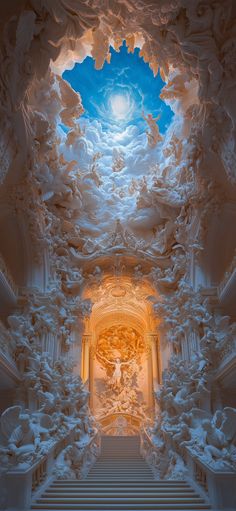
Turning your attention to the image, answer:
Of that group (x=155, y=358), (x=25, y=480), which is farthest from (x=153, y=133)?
(x=25, y=480)

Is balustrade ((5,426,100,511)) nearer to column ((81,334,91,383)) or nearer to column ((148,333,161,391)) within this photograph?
column ((81,334,91,383))

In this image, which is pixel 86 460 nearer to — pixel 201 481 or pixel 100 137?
pixel 201 481

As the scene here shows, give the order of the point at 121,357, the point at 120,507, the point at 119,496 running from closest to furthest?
the point at 120,507, the point at 119,496, the point at 121,357

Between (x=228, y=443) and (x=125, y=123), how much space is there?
1712cm

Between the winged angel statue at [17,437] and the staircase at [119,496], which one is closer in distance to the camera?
the staircase at [119,496]

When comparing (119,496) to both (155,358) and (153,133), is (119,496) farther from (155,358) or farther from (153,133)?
(153,133)

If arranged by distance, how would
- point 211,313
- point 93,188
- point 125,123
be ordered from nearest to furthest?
point 211,313, point 93,188, point 125,123

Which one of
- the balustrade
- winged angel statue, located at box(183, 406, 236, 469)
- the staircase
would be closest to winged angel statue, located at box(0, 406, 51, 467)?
the balustrade

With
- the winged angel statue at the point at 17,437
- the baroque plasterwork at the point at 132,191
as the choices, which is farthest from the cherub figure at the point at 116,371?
the winged angel statue at the point at 17,437

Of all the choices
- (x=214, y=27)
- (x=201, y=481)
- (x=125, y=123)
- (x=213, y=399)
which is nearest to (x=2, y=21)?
(x=214, y=27)

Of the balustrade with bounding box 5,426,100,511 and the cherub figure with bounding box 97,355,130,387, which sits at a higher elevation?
the cherub figure with bounding box 97,355,130,387

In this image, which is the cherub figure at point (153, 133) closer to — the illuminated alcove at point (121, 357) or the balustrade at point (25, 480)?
the illuminated alcove at point (121, 357)

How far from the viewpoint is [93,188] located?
16703 mm

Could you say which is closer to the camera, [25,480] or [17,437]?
[25,480]
